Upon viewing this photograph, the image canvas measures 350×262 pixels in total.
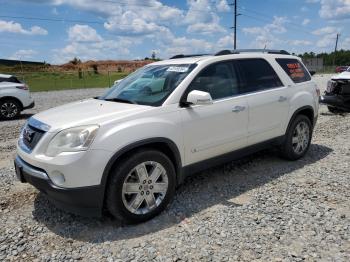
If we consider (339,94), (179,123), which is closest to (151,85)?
(179,123)

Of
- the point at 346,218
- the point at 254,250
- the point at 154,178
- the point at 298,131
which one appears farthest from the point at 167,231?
the point at 298,131

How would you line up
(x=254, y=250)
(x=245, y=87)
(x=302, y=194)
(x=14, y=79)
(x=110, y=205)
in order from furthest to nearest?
(x=14, y=79) < (x=245, y=87) < (x=302, y=194) < (x=110, y=205) < (x=254, y=250)

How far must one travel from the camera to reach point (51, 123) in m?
3.92

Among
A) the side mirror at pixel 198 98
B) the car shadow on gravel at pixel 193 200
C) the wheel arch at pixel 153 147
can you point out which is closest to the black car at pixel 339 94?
the car shadow on gravel at pixel 193 200

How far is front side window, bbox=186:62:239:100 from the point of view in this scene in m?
4.66

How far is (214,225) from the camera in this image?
4.00m

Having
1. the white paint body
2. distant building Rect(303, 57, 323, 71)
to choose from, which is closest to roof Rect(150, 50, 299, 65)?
the white paint body

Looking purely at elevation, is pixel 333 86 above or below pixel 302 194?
above

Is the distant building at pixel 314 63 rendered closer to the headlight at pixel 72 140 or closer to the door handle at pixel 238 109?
the door handle at pixel 238 109

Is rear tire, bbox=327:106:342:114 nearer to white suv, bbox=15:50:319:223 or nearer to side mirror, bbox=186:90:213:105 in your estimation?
white suv, bbox=15:50:319:223

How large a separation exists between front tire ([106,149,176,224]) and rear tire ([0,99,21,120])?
31.7 ft

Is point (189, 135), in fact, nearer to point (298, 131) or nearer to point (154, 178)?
point (154, 178)

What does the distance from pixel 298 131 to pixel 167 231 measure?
323cm

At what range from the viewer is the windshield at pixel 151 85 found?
4.48 meters
